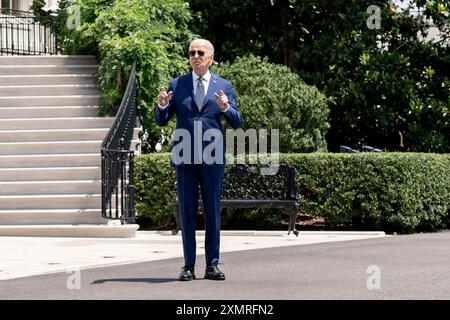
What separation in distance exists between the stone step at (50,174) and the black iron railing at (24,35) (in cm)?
689

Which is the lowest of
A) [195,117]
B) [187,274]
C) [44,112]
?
[187,274]

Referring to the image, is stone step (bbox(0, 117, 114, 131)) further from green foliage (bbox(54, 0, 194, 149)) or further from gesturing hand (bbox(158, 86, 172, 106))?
gesturing hand (bbox(158, 86, 172, 106))

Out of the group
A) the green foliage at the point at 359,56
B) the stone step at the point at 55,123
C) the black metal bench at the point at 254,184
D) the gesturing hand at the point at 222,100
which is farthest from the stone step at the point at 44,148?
the gesturing hand at the point at 222,100

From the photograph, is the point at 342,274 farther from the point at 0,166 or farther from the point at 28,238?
the point at 0,166

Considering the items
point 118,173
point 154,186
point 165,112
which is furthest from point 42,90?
point 165,112

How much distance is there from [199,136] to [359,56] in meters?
13.3

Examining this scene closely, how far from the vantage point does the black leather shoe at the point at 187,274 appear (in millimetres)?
11047

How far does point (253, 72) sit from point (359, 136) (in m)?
4.63

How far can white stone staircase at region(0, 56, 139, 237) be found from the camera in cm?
1772

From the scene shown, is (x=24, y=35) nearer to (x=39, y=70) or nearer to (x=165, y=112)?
(x=39, y=70)

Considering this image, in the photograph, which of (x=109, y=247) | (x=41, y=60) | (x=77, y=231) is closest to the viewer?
(x=109, y=247)

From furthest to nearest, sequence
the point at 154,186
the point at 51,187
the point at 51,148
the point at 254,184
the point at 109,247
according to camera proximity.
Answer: the point at 51,148, the point at 154,186, the point at 254,184, the point at 51,187, the point at 109,247

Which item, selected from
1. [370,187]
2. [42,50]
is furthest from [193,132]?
[42,50]

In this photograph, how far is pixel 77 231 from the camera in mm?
17156
